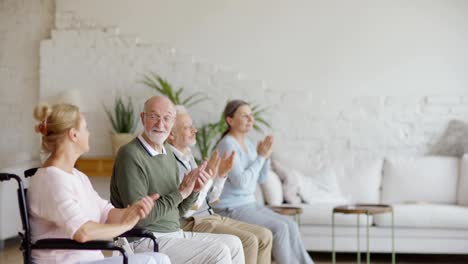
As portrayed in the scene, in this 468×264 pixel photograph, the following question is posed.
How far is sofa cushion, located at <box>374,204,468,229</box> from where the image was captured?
20.1 feet

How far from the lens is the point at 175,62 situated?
750cm

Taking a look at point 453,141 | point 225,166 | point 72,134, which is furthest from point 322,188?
point 72,134

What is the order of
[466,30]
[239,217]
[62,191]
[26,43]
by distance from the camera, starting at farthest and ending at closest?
[26,43] → [466,30] → [239,217] → [62,191]

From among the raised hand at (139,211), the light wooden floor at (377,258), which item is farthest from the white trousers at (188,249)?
the light wooden floor at (377,258)

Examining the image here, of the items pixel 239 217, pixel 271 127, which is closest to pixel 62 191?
pixel 239 217

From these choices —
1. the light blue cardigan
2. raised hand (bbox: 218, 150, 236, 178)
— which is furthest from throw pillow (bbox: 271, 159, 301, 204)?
raised hand (bbox: 218, 150, 236, 178)

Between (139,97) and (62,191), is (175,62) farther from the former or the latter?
(62,191)

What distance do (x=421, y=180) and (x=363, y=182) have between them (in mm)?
473

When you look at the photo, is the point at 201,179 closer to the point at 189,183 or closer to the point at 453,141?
the point at 189,183

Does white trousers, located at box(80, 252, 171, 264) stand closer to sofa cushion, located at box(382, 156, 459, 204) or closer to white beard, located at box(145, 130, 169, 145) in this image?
white beard, located at box(145, 130, 169, 145)

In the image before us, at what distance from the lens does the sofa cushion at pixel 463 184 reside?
6590 millimetres

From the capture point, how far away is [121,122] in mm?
7430

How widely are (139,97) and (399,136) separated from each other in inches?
93.4

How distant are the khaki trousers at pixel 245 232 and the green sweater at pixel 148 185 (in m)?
0.61
